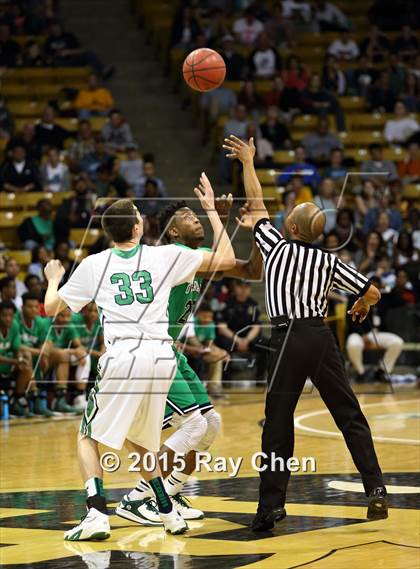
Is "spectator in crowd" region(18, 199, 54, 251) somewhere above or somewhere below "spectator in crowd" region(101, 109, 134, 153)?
below

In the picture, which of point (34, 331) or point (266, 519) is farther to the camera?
point (34, 331)

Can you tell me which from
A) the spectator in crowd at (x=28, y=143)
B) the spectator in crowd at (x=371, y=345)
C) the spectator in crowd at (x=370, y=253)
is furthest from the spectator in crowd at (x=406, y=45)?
the spectator in crowd at (x=28, y=143)

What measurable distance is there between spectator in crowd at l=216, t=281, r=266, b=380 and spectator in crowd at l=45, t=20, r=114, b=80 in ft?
26.2

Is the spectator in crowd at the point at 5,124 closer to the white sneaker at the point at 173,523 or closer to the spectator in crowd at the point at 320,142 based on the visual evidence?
the spectator in crowd at the point at 320,142

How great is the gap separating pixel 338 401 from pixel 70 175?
13.3 metres

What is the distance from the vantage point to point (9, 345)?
1499 centimetres

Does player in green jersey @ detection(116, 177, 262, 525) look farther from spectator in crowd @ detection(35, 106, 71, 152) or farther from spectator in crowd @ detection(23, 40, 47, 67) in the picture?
spectator in crowd @ detection(23, 40, 47, 67)

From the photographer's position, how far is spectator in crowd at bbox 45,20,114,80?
76.5 feet

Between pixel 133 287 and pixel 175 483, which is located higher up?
pixel 133 287

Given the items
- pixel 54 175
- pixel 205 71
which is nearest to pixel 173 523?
pixel 205 71

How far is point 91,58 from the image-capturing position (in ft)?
77.9

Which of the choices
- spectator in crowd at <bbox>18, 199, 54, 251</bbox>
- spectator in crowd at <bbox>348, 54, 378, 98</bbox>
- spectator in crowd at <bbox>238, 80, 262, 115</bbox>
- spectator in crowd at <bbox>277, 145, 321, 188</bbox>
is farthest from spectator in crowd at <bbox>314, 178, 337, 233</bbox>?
spectator in crowd at <bbox>348, 54, 378, 98</bbox>

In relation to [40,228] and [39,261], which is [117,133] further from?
[39,261]

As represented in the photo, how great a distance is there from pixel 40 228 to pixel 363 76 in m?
8.58
